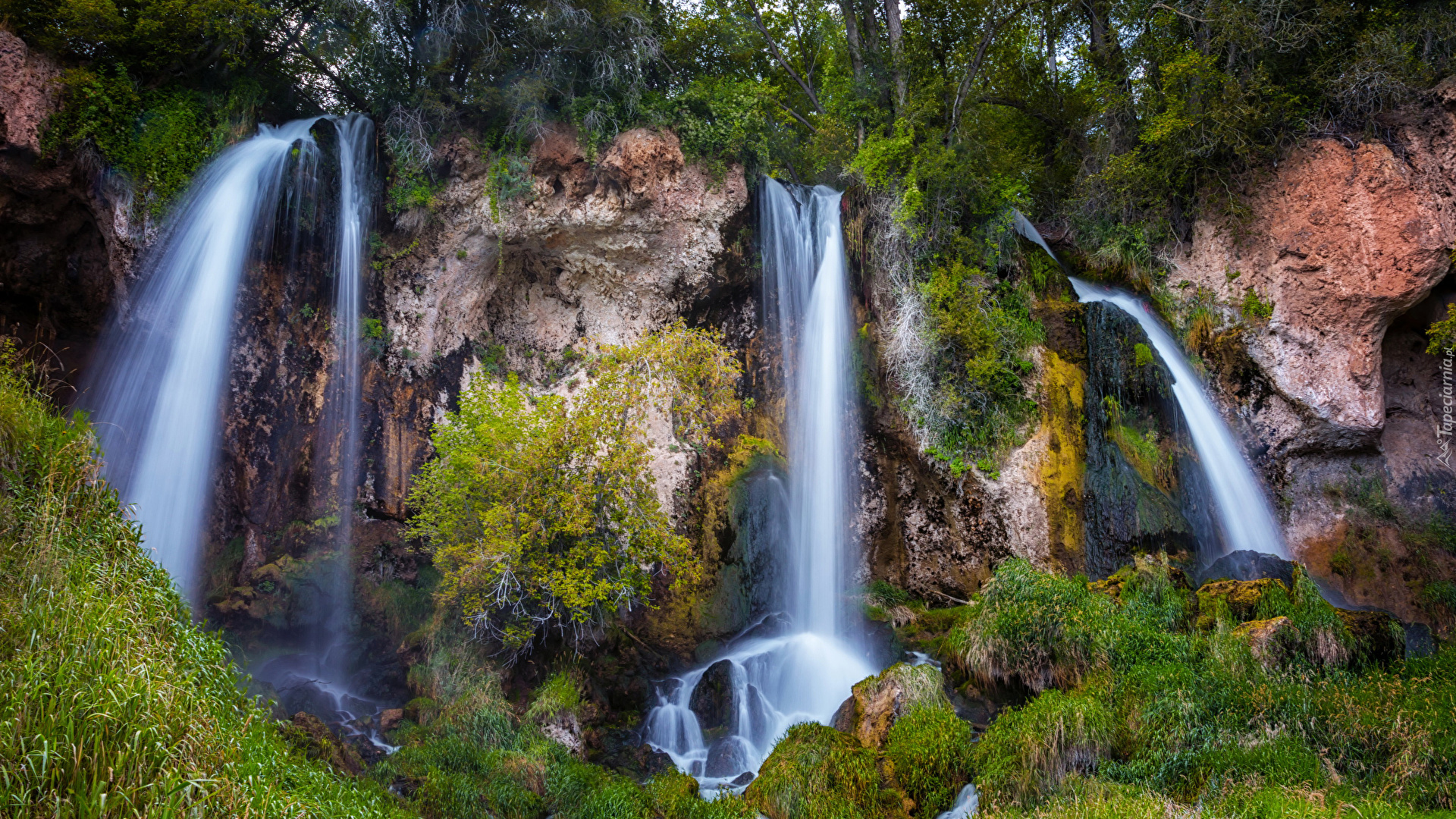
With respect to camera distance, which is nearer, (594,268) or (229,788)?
(229,788)

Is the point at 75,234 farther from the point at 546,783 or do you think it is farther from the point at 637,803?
the point at 637,803

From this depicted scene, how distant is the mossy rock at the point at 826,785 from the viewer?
764cm

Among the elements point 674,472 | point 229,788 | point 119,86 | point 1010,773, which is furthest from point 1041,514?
point 119,86

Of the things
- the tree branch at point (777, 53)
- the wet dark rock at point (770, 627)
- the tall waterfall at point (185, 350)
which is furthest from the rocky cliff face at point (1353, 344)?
the tall waterfall at point (185, 350)

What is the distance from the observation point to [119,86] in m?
12.5

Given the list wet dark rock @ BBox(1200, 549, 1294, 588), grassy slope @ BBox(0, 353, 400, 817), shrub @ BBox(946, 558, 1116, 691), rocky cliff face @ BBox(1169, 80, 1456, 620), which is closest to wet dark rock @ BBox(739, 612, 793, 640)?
shrub @ BBox(946, 558, 1116, 691)

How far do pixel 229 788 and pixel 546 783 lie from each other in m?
5.02

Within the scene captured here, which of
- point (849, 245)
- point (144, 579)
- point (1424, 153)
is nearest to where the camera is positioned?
point (144, 579)

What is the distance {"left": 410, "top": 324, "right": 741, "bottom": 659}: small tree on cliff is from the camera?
1061 centimetres

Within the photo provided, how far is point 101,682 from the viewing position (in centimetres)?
484

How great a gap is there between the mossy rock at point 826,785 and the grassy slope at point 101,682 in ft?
12.3

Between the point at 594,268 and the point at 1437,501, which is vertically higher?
the point at 594,268

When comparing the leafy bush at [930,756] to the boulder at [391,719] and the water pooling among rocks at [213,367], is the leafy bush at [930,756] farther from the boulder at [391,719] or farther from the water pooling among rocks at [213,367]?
the water pooling among rocks at [213,367]

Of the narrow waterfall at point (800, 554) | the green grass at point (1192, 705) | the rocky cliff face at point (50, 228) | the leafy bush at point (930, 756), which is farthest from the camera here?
the rocky cliff face at point (50, 228)
